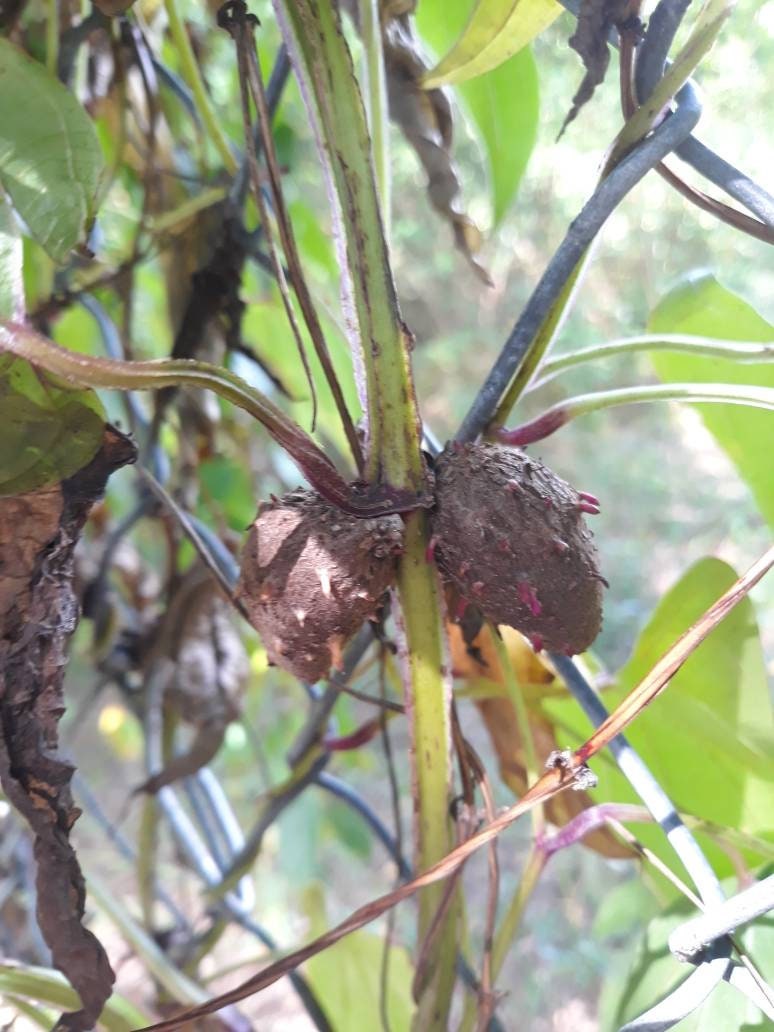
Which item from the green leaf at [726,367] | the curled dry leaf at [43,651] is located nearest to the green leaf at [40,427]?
the curled dry leaf at [43,651]

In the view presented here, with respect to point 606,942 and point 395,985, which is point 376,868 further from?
point 395,985

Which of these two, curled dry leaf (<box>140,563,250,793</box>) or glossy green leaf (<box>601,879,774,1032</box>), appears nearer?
glossy green leaf (<box>601,879,774,1032</box>)

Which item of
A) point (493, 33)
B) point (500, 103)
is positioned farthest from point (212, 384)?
point (500, 103)

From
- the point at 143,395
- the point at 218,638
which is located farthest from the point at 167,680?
the point at 143,395

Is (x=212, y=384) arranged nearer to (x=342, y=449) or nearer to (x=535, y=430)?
(x=535, y=430)

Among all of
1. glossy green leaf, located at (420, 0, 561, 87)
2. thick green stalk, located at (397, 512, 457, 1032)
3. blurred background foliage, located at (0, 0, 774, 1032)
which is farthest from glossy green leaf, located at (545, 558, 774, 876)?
glossy green leaf, located at (420, 0, 561, 87)

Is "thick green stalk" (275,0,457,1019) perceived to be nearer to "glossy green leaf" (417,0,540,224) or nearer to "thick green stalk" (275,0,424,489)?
"thick green stalk" (275,0,424,489)

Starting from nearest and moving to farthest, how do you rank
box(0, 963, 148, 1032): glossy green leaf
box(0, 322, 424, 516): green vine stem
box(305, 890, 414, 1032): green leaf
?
box(0, 322, 424, 516): green vine stem < box(0, 963, 148, 1032): glossy green leaf < box(305, 890, 414, 1032): green leaf
